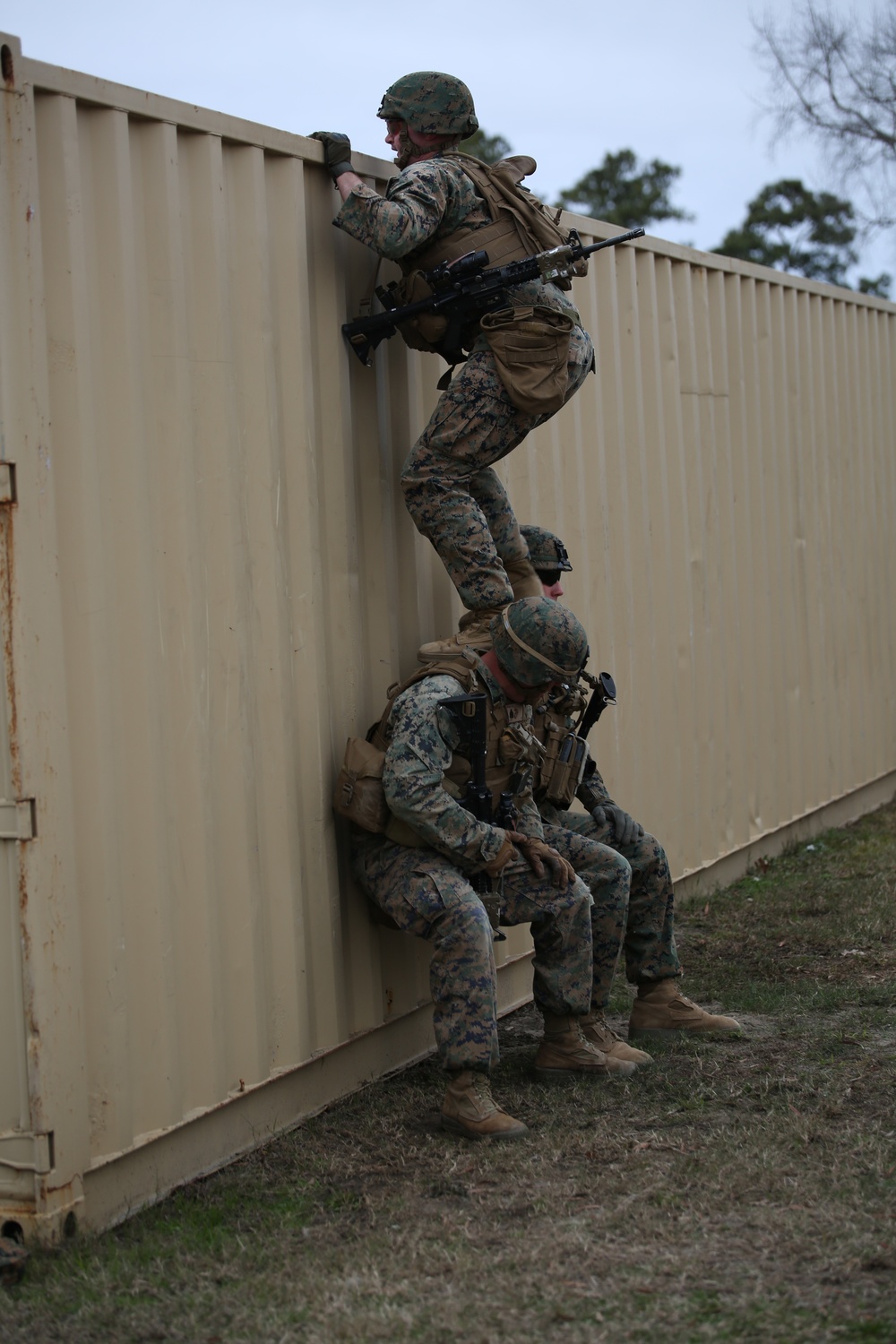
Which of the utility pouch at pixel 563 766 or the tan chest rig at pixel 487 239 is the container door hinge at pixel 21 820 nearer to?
the utility pouch at pixel 563 766

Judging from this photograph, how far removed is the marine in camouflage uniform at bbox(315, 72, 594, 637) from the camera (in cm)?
438

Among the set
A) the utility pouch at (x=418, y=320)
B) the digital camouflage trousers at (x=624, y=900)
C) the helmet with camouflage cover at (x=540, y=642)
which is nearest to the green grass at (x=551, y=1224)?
the digital camouflage trousers at (x=624, y=900)

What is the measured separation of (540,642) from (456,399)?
84 cm

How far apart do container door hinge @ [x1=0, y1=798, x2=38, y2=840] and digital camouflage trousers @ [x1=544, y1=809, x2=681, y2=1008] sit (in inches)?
74.0

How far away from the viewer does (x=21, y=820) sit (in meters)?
3.22

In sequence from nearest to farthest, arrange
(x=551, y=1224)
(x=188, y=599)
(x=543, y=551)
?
(x=551, y=1224) → (x=188, y=599) → (x=543, y=551)

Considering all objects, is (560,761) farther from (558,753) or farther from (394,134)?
(394,134)

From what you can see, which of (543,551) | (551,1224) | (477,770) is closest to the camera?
(551,1224)

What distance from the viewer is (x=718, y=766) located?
725 cm

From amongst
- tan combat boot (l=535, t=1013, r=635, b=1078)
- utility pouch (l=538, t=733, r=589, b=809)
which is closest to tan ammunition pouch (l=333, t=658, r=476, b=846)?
utility pouch (l=538, t=733, r=589, b=809)

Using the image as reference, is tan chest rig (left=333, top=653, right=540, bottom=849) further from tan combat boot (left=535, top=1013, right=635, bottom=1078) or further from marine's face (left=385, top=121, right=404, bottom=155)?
marine's face (left=385, top=121, right=404, bottom=155)

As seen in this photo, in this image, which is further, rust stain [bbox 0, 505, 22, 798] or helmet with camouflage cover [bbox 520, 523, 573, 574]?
helmet with camouflage cover [bbox 520, 523, 573, 574]

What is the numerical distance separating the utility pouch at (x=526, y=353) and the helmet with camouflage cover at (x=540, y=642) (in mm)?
674

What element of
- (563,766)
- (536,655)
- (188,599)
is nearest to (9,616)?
(188,599)
